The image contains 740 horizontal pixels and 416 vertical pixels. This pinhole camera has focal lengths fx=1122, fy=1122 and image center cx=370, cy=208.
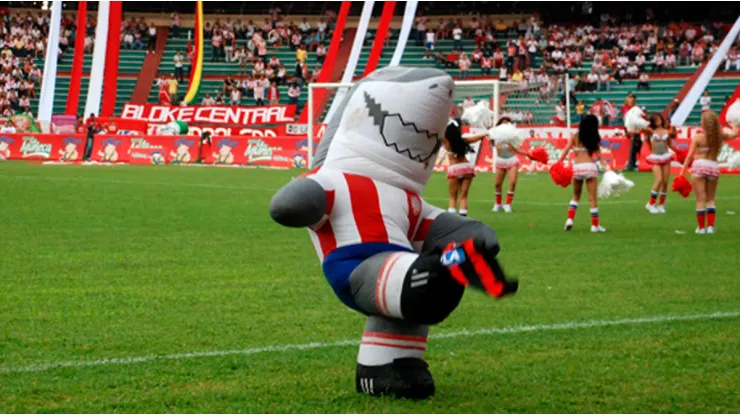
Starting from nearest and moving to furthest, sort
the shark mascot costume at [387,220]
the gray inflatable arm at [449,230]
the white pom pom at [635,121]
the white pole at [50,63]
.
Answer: the shark mascot costume at [387,220], the gray inflatable arm at [449,230], the white pom pom at [635,121], the white pole at [50,63]

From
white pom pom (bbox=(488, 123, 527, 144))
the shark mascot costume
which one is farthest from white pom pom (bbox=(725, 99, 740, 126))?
the shark mascot costume

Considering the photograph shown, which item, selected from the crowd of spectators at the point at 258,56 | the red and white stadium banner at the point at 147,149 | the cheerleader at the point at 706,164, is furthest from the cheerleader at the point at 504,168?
the crowd of spectators at the point at 258,56

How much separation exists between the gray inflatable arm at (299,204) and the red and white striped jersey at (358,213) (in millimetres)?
77

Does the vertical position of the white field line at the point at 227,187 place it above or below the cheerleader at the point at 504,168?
below

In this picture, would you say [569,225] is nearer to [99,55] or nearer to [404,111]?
[404,111]

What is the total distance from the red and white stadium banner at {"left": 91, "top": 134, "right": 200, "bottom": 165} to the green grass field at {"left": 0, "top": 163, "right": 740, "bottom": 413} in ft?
70.4

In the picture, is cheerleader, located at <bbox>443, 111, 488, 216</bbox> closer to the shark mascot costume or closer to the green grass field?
the green grass field

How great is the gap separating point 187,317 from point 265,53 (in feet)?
147

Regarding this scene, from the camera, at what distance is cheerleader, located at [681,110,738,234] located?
15.5 metres

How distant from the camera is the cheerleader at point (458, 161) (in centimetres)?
1744

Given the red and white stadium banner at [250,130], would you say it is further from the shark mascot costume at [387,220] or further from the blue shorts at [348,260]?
the blue shorts at [348,260]

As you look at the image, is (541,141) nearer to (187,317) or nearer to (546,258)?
(546,258)

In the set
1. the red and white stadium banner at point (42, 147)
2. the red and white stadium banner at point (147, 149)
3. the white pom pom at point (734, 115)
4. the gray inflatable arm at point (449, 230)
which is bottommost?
the red and white stadium banner at point (42, 147)

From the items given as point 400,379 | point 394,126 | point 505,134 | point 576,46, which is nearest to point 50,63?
point 576,46
